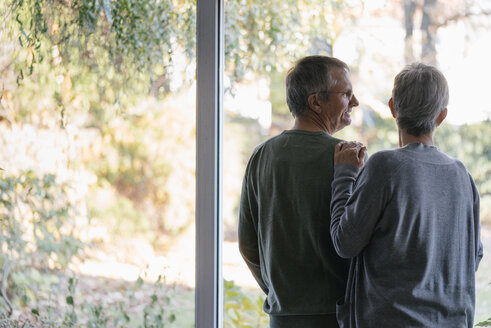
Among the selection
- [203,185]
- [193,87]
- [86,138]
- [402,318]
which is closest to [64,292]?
[86,138]

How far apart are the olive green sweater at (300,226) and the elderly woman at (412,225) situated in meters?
0.10

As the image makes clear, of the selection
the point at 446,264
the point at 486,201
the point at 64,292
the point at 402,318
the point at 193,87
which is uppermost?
the point at 193,87

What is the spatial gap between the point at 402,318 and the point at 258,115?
1.18 meters

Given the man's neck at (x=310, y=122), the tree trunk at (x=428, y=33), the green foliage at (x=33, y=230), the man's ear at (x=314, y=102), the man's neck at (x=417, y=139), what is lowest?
the green foliage at (x=33, y=230)

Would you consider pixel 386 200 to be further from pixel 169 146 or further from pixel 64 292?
pixel 64 292

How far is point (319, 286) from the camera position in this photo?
163cm

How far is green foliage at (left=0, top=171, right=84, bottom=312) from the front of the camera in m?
2.68

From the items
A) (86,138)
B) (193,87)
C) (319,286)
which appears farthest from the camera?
(86,138)

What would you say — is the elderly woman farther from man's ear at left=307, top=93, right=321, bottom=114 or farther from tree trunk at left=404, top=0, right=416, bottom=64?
Answer: tree trunk at left=404, top=0, right=416, bottom=64

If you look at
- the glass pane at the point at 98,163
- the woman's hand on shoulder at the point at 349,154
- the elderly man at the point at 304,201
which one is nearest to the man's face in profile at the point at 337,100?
the elderly man at the point at 304,201

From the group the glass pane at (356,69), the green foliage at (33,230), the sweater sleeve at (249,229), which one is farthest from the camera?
the green foliage at (33,230)

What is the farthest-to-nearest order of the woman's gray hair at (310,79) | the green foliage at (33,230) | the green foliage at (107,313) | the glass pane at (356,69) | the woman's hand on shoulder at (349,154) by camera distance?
the green foliage at (33,230) < the green foliage at (107,313) < the glass pane at (356,69) < the woman's gray hair at (310,79) < the woman's hand on shoulder at (349,154)

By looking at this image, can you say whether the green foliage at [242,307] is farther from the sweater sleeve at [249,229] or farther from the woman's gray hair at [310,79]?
the woman's gray hair at [310,79]

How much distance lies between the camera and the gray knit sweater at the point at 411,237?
56.2 inches
